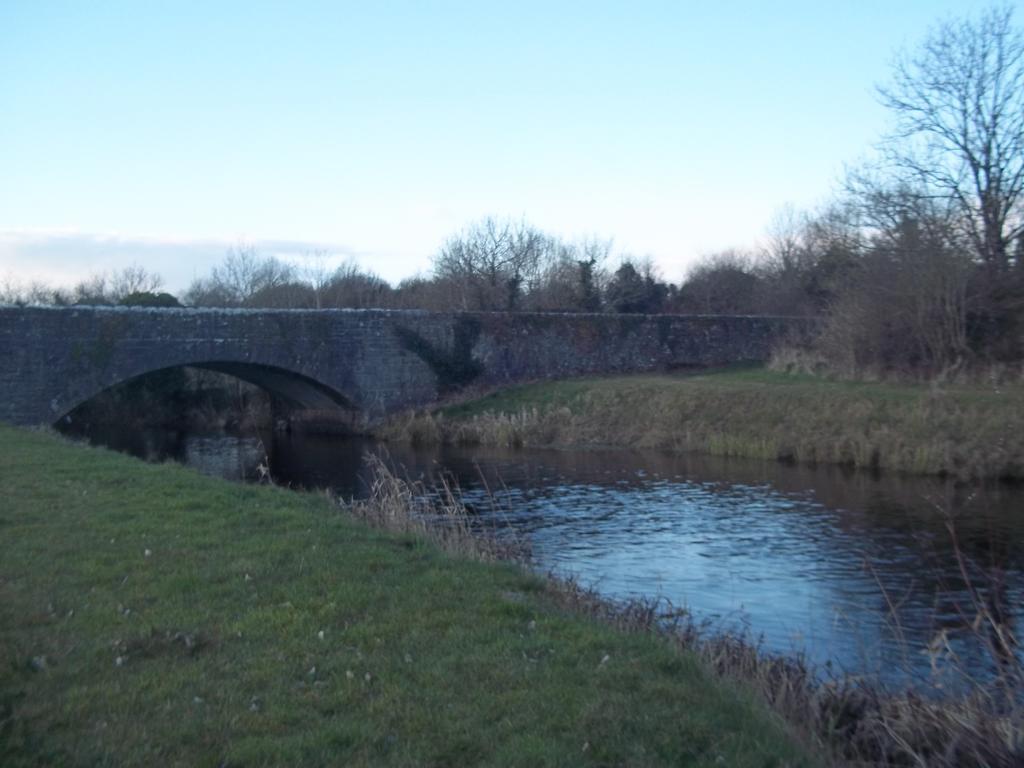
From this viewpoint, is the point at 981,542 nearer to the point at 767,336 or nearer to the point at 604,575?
the point at 604,575

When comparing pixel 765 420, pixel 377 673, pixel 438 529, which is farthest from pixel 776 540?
pixel 765 420

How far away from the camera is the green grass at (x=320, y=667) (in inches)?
176

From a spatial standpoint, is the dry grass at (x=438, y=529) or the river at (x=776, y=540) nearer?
the river at (x=776, y=540)

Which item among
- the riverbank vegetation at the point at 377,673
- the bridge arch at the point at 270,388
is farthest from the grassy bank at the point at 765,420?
the riverbank vegetation at the point at 377,673

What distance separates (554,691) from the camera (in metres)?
5.15

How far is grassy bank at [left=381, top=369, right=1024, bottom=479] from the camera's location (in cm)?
1980

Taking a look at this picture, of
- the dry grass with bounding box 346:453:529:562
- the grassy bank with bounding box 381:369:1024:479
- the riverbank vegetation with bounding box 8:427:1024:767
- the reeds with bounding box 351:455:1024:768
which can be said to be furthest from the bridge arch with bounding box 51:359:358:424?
the reeds with bounding box 351:455:1024:768

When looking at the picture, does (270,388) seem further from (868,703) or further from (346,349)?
(868,703)

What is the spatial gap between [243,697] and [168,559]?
3.10m

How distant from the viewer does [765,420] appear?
79.0ft

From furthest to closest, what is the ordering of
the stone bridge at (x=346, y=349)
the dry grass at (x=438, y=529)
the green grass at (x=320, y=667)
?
the stone bridge at (x=346, y=349) → the dry grass at (x=438, y=529) → the green grass at (x=320, y=667)

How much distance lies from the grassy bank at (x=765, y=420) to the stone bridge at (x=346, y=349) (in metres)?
1.42

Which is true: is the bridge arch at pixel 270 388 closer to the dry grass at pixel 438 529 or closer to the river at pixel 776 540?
the river at pixel 776 540

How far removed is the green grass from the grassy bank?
14.1 m
